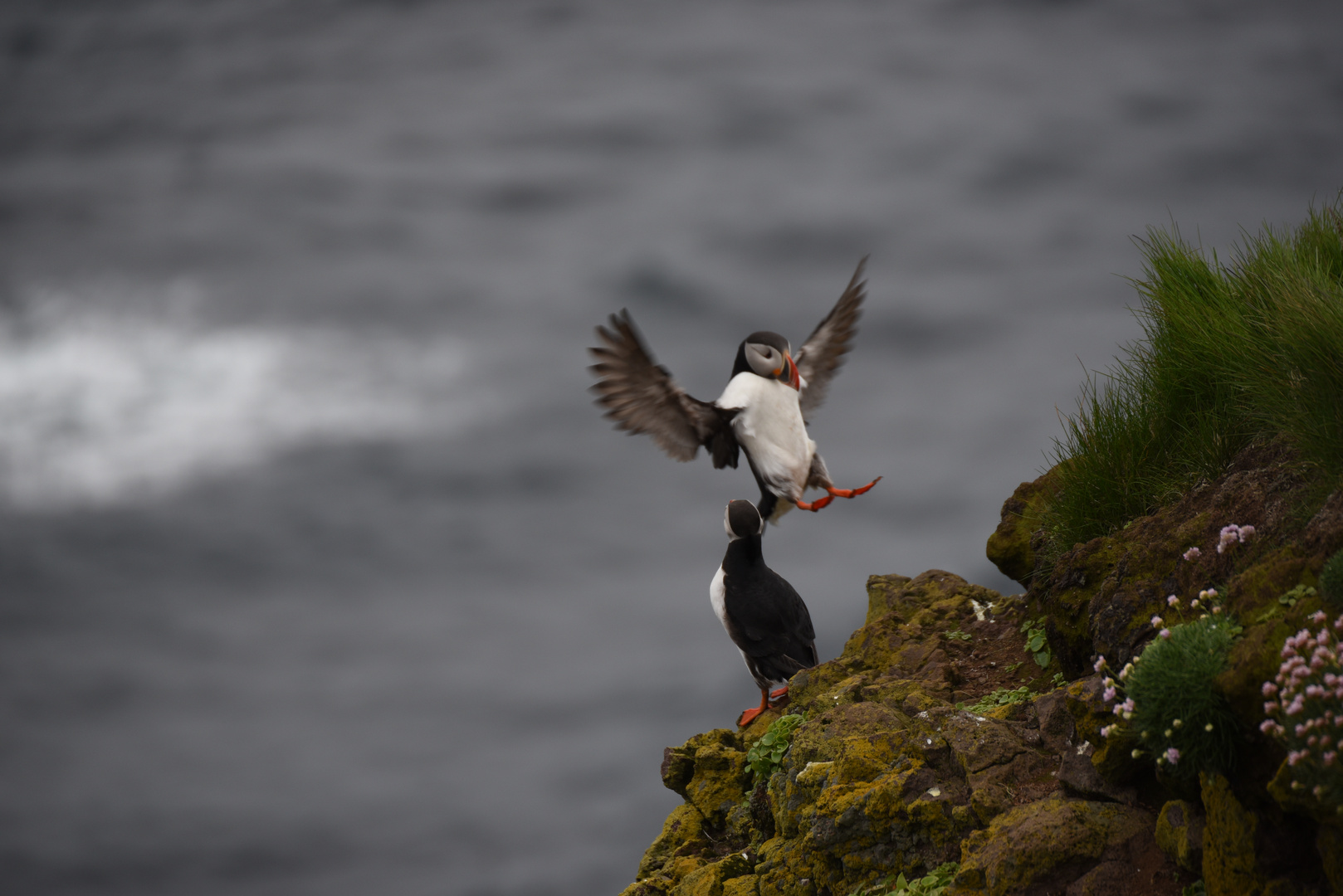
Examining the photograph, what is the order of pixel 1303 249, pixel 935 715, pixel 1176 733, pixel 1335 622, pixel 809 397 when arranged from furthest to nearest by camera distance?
pixel 809 397 → pixel 1303 249 → pixel 935 715 → pixel 1176 733 → pixel 1335 622

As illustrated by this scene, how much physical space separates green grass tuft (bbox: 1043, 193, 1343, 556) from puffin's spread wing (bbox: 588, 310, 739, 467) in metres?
3.08

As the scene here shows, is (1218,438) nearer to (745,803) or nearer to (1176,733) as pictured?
(1176,733)

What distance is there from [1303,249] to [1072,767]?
190 inches

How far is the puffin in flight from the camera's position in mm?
10336

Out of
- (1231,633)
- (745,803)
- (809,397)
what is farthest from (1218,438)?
(745,803)

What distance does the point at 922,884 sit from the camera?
661cm

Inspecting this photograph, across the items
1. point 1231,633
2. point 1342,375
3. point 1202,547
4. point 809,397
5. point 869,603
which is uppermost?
point 809,397

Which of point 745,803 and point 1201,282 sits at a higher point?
point 1201,282

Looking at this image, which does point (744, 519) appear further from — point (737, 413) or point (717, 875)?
point (717, 875)

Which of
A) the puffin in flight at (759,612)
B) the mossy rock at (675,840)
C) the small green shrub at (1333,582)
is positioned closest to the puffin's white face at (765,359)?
the puffin in flight at (759,612)

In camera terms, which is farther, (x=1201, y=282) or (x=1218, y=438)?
(x=1201, y=282)

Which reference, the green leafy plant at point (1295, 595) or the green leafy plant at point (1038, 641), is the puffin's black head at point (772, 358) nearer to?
the green leafy plant at point (1038, 641)

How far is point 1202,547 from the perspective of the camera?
6730mm

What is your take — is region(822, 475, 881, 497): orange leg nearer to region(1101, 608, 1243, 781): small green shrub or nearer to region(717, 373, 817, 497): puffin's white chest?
region(717, 373, 817, 497): puffin's white chest
